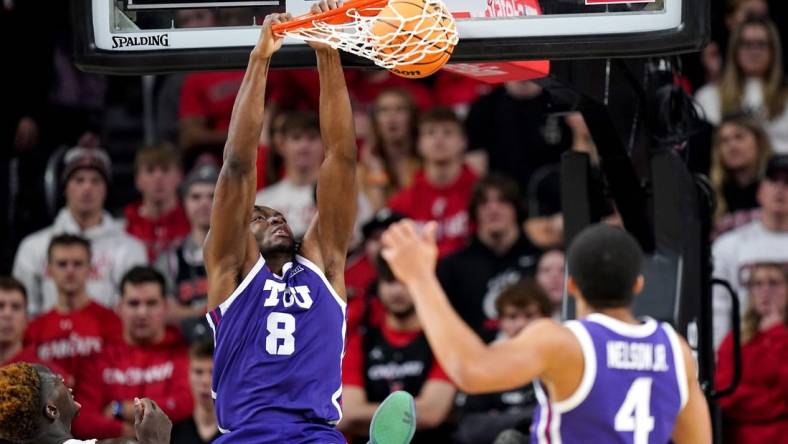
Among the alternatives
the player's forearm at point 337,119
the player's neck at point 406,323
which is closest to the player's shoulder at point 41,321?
the player's neck at point 406,323

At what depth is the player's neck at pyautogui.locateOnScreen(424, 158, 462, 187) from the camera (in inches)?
406

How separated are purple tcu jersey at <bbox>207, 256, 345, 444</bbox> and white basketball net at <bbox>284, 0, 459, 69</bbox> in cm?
98

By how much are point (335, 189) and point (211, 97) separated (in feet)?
17.0

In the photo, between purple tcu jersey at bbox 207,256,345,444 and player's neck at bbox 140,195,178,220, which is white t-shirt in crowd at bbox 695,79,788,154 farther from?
purple tcu jersey at bbox 207,256,345,444

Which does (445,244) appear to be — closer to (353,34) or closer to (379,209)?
(379,209)

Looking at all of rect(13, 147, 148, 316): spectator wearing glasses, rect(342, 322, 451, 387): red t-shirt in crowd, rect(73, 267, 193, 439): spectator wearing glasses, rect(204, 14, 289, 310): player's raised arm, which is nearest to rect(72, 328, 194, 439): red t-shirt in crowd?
rect(73, 267, 193, 439): spectator wearing glasses

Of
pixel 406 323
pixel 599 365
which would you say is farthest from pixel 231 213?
pixel 406 323

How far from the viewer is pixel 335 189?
6.16m

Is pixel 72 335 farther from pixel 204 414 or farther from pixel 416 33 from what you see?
pixel 416 33

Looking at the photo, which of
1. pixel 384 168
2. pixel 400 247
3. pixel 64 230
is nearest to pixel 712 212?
pixel 400 247

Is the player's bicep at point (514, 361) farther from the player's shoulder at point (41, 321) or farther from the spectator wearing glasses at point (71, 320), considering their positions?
the player's shoulder at point (41, 321)

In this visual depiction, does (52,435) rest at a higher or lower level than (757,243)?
lower

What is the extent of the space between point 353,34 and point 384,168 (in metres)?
5.12

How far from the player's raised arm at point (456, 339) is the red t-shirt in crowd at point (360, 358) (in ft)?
12.3
